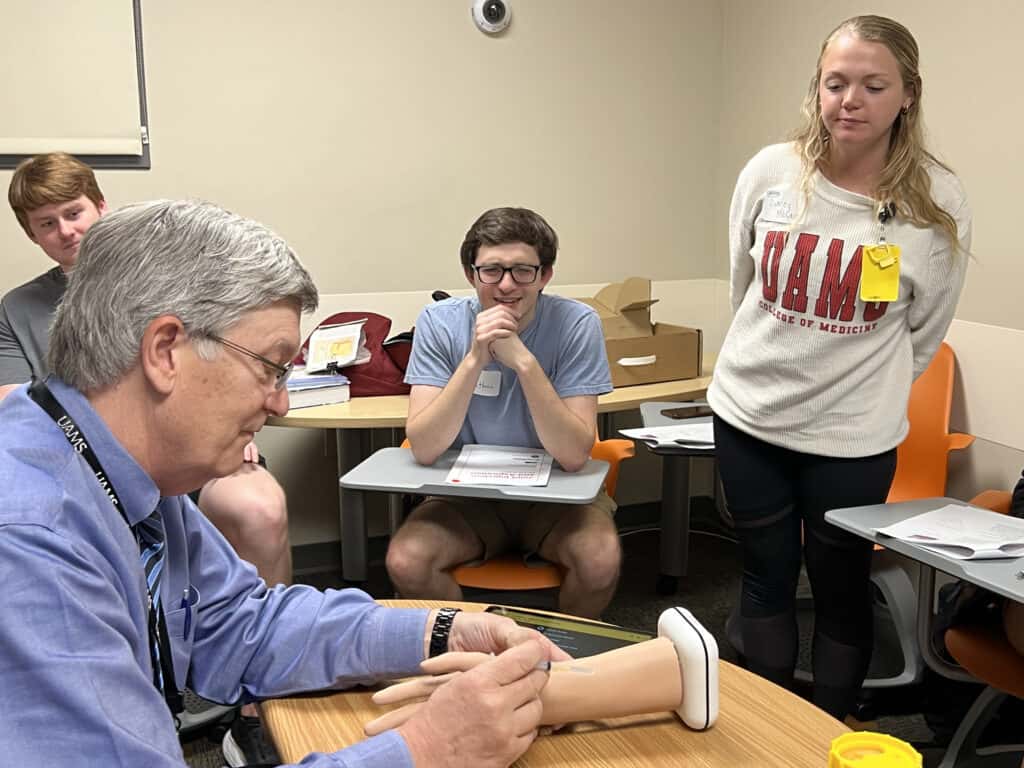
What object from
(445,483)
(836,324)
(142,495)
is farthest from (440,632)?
(836,324)

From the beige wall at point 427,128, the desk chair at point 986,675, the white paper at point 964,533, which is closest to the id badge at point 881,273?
the white paper at point 964,533

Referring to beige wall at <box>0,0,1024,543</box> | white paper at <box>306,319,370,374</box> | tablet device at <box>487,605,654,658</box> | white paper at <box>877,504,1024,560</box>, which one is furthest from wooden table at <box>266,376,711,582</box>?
tablet device at <box>487,605,654,658</box>

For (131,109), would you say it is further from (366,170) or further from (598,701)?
(598,701)

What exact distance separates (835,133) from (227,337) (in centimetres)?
148

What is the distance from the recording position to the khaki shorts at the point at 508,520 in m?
2.42

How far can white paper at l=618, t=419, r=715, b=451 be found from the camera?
239cm

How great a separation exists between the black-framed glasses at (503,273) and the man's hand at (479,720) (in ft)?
4.79

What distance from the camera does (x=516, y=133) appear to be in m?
3.76

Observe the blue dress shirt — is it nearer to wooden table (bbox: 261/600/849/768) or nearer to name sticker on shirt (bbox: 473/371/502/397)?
wooden table (bbox: 261/600/849/768)

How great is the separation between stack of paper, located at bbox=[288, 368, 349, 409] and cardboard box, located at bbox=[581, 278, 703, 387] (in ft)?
3.10

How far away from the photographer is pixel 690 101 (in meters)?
4.03

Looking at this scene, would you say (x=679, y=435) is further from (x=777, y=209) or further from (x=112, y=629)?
(x=112, y=629)

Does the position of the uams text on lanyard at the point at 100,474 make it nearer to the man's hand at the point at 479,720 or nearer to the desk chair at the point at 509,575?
the man's hand at the point at 479,720

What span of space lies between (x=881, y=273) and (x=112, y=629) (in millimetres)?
1634
